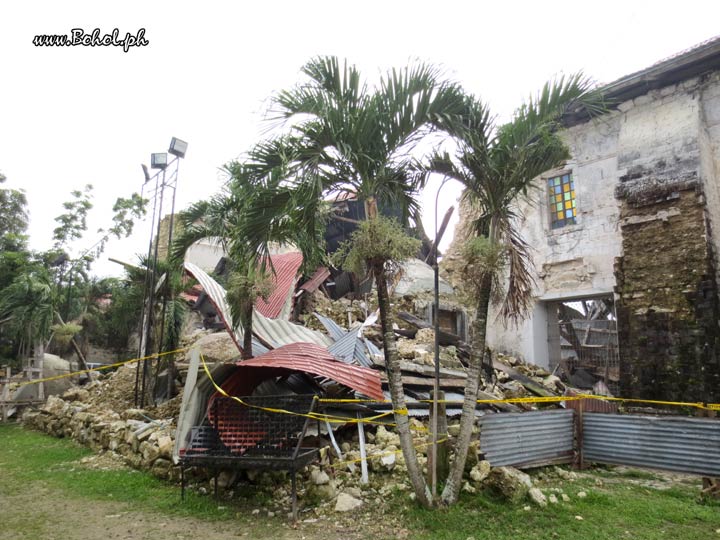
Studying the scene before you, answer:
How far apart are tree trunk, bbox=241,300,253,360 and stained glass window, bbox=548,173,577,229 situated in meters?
8.89

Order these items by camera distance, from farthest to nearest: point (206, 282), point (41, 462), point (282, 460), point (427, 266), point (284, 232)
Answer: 1. point (427, 266)
2. point (206, 282)
3. point (41, 462)
4. point (284, 232)
5. point (282, 460)

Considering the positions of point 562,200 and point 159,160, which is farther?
point 562,200

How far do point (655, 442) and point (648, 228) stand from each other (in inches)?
258

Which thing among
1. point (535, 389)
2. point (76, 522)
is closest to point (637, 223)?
point (535, 389)

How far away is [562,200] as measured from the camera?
1399 cm

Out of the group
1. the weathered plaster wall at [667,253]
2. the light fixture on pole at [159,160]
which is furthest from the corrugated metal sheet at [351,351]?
the light fixture on pole at [159,160]

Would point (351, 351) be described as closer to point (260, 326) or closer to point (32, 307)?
point (260, 326)

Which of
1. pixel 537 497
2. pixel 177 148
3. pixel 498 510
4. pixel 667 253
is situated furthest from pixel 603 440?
pixel 177 148

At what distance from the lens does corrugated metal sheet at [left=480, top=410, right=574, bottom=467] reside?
673cm

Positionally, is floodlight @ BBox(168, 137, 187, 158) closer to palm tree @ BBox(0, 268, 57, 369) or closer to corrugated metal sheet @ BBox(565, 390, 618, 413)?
palm tree @ BBox(0, 268, 57, 369)

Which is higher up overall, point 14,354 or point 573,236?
point 573,236

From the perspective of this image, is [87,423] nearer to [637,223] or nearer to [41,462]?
[41,462]

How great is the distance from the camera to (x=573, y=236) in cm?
1346

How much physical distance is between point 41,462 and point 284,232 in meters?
6.14
